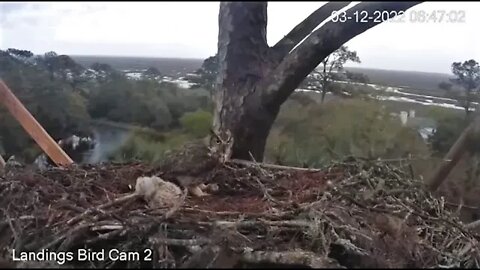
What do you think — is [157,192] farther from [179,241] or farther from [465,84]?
[465,84]

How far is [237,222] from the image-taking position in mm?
829

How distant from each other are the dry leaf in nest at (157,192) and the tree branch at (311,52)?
0.26m

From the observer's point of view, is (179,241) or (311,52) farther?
(311,52)

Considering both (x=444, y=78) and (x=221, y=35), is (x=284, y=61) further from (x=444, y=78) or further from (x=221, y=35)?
(x=444, y=78)

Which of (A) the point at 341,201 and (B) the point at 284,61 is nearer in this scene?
(A) the point at 341,201

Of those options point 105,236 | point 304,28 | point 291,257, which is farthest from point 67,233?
point 304,28

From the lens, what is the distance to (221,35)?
3.45 feet

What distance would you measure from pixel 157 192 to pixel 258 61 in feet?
1.04

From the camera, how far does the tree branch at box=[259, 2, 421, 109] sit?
0.95 meters

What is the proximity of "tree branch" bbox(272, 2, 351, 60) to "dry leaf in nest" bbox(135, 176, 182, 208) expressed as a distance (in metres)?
0.34

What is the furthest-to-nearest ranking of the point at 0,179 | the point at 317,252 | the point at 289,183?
the point at 289,183 < the point at 0,179 < the point at 317,252

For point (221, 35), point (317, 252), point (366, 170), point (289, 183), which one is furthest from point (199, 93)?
point (317, 252)

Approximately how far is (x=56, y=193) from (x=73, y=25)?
308 mm

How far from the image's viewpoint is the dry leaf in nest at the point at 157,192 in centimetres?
94
